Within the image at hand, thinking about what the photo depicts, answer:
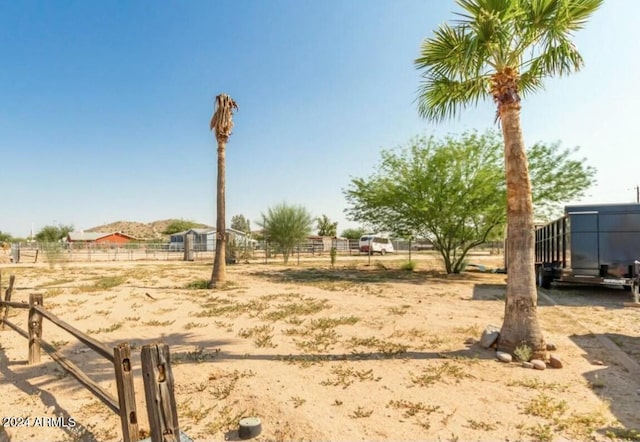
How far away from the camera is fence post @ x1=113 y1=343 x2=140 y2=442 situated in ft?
8.96

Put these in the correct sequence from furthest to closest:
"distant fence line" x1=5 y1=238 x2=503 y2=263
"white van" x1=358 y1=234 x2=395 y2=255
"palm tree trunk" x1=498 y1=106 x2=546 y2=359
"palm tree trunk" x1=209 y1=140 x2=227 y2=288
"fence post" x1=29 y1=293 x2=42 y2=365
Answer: "white van" x1=358 y1=234 x2=395 y2=255, "distant fence line" x1=5 y1=238 x2=503 y2=263, "palm tree trunk" x1=209 y1=140 x2=227 y2=288, "fence post" x1=29 y1=293 x2=42 y2=365, "palm tree trunk" x1=498 y1=106 x2=546 y2=359

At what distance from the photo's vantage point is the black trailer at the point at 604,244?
9.82m

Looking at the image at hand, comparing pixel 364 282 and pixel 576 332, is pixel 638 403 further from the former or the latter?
pixel 364 282

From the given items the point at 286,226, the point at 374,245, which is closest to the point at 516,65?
the point at 286,226

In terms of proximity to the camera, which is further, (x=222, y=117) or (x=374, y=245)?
(x=374, y=245)

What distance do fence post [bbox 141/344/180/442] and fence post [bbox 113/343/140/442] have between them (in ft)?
1.19

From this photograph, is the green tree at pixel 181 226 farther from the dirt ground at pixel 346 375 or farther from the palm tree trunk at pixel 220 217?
the dirt ground at pixel 346 375

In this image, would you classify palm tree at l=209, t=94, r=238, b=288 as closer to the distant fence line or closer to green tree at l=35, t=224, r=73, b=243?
the distant fence line

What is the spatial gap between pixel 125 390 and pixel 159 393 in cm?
47

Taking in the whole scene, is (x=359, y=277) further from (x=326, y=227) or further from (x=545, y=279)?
(x=326, y=227)

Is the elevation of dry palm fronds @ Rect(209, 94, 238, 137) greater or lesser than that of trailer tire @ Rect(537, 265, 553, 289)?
greater

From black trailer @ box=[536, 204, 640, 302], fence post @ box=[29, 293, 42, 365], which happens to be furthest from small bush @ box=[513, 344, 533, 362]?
black trailer @ box=[536, 204, 640, 302]

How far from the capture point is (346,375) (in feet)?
14.9

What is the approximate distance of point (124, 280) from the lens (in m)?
15.1
